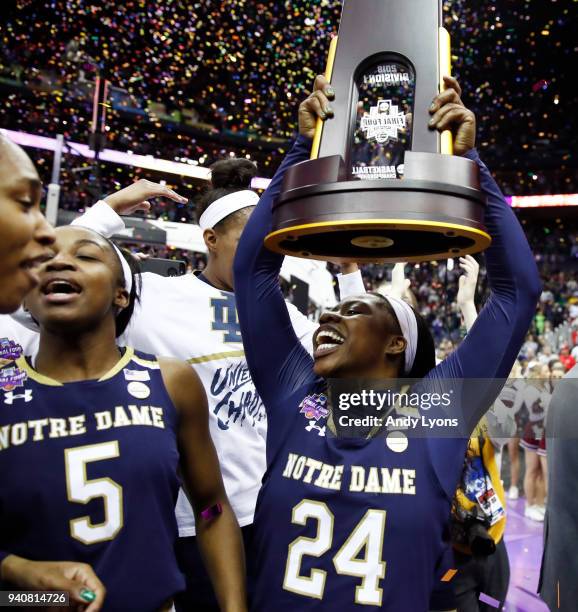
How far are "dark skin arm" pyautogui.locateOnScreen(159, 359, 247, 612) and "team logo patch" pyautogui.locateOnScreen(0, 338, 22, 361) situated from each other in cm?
36

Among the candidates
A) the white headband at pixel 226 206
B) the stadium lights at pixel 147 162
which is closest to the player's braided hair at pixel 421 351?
the white headband at pixel 226 206

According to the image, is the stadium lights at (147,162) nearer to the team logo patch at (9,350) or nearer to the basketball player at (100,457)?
the team logo patch at (9,350)

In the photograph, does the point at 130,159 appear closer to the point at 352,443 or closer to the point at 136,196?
the point at 136,196

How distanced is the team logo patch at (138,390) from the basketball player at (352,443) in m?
0.28

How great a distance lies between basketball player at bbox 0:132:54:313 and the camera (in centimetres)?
97

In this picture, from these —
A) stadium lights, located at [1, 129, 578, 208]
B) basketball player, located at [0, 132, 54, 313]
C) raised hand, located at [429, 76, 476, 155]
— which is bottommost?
basketball player, located at [0, 132, 54, 313]

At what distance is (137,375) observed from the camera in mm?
1375

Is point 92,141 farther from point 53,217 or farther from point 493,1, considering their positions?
point 493,1

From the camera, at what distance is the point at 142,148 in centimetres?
1681

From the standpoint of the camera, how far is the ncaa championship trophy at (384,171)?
99 centimetres

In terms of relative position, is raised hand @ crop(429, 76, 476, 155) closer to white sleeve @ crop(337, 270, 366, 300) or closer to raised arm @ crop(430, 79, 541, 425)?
raised arm @ crop(430, 79, 541, 425)

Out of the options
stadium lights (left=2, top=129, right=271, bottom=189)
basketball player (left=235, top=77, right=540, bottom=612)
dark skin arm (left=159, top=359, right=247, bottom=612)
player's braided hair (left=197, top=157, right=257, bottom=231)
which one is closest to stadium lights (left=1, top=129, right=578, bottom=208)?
stadium lights (left=2, top=129, right=271, bottom=189)

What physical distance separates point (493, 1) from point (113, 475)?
10719 mm

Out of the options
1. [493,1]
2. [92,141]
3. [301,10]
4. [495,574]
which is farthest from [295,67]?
[495,574]
